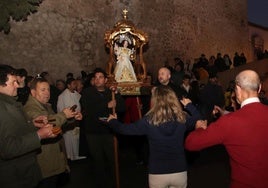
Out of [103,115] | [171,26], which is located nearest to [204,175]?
[103,115]

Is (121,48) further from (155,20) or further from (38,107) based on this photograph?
(155,20)

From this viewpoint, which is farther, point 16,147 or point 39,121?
point 39,121

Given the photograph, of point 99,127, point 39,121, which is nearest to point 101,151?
point 99,127

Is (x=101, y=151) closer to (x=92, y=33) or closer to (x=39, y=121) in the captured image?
(x=39, y=121)

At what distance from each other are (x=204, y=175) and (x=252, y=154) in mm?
3976

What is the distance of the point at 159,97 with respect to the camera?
154 inches

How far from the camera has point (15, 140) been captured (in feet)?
10.7

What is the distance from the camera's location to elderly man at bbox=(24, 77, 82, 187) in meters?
4.19

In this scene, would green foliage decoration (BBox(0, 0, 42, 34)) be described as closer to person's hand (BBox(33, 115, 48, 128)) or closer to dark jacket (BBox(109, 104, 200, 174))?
person's hand (BBox(33, 115, 48, 128))

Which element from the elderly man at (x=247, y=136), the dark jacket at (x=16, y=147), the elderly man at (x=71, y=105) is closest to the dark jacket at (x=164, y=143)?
the elderly man at (x=247, y=136)

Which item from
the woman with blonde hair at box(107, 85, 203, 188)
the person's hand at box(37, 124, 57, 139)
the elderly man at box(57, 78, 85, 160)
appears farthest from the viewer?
the elderly man at box(57, 78, 85, 160)

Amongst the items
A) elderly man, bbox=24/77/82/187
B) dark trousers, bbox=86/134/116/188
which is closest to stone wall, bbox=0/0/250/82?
dark trousers, bbox=86/134/116/188

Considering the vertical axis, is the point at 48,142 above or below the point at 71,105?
below

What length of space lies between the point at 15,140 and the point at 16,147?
0.06 metres
